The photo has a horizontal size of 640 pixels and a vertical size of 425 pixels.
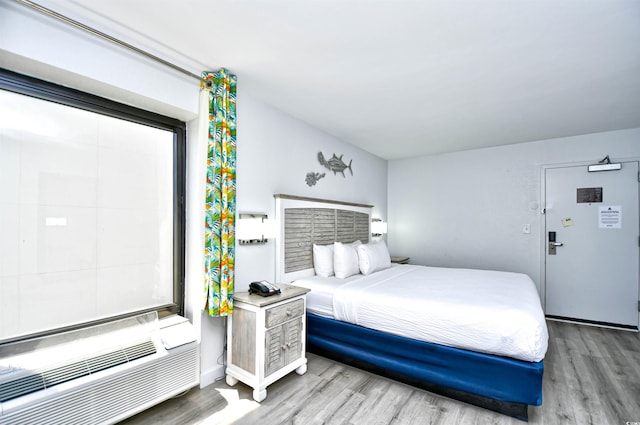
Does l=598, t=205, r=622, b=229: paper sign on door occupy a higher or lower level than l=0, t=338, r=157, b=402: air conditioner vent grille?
higher

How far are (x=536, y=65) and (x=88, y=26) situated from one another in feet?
9.67

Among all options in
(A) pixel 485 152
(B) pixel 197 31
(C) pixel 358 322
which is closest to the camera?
(B) pixel 197 31

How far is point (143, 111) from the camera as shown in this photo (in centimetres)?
219

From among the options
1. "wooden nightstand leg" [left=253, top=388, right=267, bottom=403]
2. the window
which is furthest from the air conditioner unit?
"wooden nightstand leg" [left=253, top=388, right=267, bottom=403]

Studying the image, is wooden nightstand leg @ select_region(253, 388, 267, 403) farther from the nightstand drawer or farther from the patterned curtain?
the patterned curtain

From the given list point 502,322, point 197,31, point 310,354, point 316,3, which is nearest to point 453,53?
point 316,3

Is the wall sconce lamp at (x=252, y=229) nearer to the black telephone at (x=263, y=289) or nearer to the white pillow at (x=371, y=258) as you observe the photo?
the black telephone at (x=263, y=289)

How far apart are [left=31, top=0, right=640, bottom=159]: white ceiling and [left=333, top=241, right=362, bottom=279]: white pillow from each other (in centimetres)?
146

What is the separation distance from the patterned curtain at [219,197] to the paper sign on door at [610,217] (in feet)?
14.7

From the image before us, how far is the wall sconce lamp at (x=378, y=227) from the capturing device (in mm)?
4773

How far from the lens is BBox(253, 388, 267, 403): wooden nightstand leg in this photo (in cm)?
214

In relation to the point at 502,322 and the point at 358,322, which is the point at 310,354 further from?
the point at 502,322

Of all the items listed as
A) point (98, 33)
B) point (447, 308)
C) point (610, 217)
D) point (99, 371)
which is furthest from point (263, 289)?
point (610, 217)

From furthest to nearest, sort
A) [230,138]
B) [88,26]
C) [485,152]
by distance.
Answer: [485,152] < [230,138] < [88,26]
